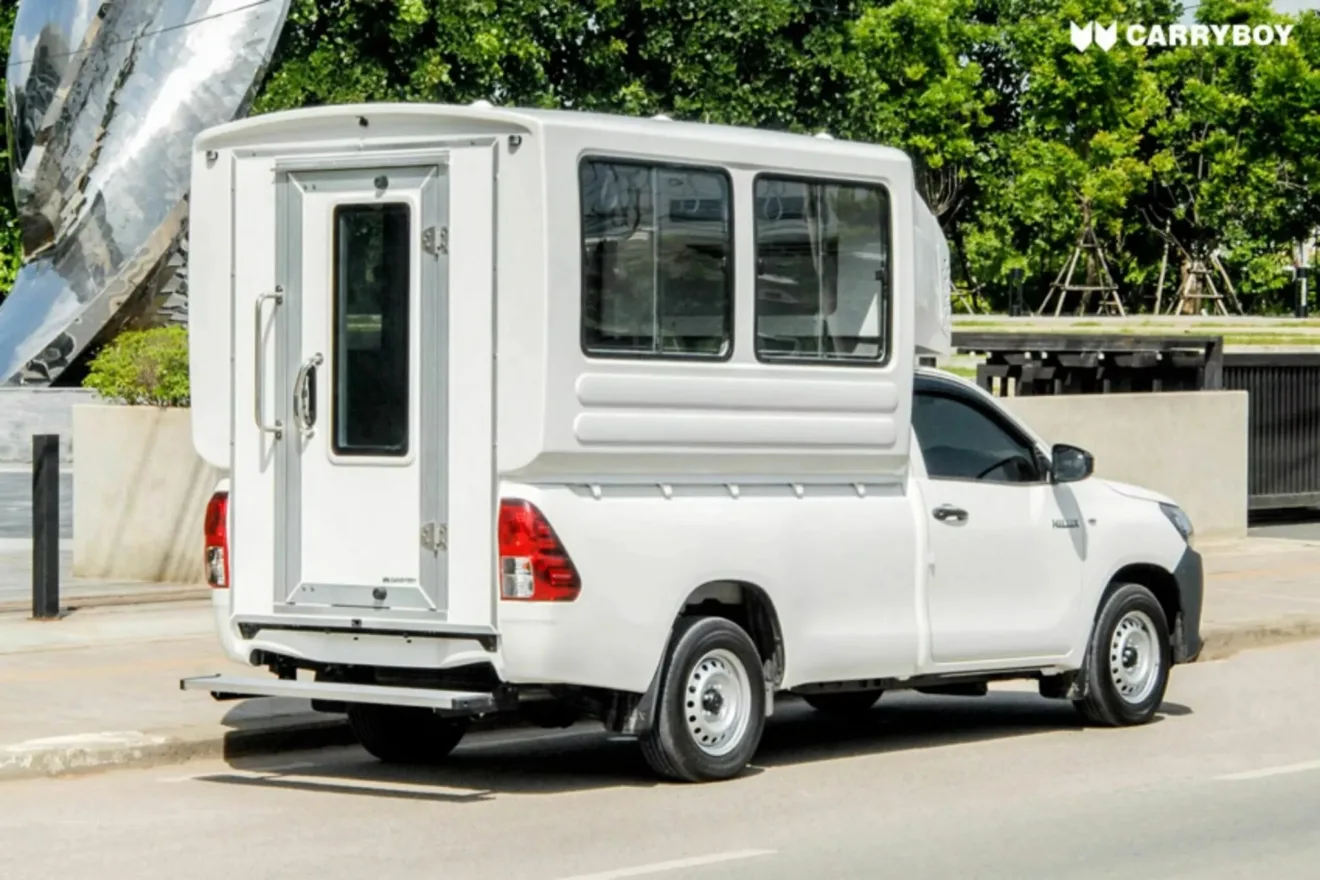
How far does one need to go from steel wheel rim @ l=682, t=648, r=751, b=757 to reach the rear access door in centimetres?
106

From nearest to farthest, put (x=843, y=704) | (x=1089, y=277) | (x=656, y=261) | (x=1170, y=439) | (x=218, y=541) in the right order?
(x=656, y=261)
(x=218, y=541)
(x=843, y=704)
(x=1170, y=439)
(x=1089, y=277)

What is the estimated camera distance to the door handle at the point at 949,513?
37.2 feet

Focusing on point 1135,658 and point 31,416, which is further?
point 31,416

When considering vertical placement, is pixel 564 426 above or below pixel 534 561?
above

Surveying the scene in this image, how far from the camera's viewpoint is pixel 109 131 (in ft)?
99.9

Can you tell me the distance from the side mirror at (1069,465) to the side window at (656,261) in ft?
7.54

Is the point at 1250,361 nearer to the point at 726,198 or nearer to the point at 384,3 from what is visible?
the point at 726,198

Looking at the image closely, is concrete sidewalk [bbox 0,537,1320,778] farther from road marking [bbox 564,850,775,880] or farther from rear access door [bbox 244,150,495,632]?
road marking [bbox 564,850,775,880]

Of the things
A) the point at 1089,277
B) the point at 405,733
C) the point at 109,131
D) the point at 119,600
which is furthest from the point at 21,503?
the point at 1089,277

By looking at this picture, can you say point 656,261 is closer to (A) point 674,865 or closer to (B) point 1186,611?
(A) point 674,865

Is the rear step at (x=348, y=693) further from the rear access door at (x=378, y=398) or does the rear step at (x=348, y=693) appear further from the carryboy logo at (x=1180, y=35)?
the carryboy logo at (x=1180, y=35)

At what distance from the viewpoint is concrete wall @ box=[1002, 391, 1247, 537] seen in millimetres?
22172

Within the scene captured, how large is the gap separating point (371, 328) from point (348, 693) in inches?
59.1

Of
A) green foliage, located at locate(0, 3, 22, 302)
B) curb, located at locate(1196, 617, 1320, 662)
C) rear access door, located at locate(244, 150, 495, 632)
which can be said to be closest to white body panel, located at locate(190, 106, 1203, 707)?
rear access door, located at locate(244, 150, 495, 632)
